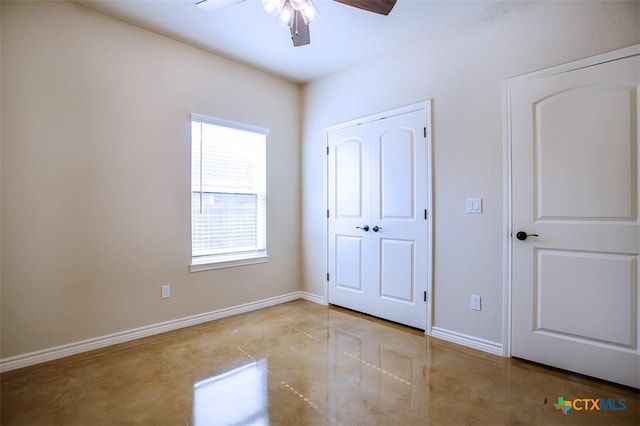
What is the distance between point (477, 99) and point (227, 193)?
250 centimetres

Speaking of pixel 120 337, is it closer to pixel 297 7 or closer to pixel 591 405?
pixel 297 7

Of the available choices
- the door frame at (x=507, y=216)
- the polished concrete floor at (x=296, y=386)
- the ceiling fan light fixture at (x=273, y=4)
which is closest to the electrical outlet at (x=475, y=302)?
the door frame at (x=507, y=216)

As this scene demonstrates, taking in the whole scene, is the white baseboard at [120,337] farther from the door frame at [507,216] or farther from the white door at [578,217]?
the white door at [578,217]

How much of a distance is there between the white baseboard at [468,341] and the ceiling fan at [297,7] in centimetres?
250

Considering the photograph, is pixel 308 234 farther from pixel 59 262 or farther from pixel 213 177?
pixel 59 262

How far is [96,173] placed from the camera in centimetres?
253

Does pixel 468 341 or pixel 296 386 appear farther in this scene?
pixel 468 341

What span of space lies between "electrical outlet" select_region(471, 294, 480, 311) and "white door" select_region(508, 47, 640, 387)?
26 centimetres

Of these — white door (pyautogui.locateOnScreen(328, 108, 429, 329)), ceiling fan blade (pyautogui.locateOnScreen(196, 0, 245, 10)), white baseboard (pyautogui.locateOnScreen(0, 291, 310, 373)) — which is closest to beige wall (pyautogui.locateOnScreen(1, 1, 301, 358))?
white baseboard (pyautogui.locateOnScreen(0, 291, 310, 373))

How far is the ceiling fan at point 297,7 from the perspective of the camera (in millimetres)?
1817

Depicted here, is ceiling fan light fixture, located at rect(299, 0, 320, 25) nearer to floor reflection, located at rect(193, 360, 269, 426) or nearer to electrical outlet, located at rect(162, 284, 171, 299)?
floor reflection, located at rect(193, 360, 269, 426)

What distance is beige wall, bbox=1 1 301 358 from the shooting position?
7.30ft

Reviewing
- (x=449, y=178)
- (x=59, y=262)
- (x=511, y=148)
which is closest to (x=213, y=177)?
(x=59, y=262)

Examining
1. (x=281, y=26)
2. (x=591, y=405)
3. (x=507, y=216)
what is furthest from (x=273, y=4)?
(x=591, y=405)
